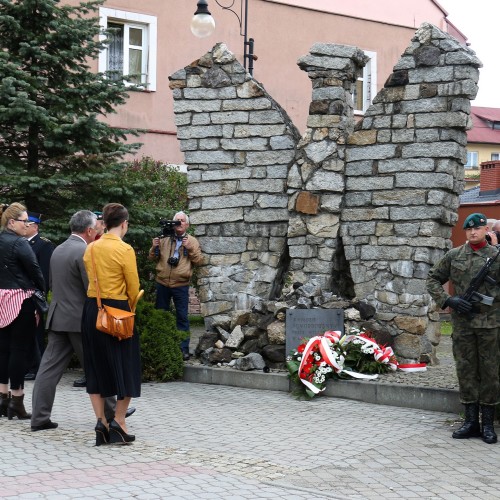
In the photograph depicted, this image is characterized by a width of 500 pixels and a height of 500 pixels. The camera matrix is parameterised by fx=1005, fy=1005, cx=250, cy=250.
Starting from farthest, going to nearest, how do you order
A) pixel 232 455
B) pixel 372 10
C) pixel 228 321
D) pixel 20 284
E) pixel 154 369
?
pixel 372 10 < pixel 228 321 < pixel 154 369 < pixel 20 284 < pixel 232 455

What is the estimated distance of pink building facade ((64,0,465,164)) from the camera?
22.0m

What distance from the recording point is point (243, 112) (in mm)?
12305

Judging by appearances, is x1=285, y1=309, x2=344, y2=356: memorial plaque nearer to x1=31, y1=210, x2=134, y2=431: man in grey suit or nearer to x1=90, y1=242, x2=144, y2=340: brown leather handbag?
x1=31, y1=210, x2=134, y2=431: man in grey suit

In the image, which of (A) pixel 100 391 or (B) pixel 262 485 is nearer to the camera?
(B) pixel 262 485

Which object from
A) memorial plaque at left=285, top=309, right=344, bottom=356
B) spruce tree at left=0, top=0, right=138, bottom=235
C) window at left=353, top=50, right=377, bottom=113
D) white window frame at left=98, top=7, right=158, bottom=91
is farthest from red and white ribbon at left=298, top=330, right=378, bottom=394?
window at left=353, top=50, right=377, bottom=113

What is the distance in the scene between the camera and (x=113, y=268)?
25.8 ft

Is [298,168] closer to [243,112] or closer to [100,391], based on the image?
[243,112]

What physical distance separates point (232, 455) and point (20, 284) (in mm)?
A: 2885

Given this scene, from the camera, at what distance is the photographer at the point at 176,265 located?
39.4 ft

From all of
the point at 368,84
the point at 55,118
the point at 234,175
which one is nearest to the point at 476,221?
the point at 234,175

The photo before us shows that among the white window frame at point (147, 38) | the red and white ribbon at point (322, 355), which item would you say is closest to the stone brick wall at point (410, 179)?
the red and white ribbon at point (322, 355)

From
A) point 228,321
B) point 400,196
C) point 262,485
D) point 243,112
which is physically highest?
point 243,112

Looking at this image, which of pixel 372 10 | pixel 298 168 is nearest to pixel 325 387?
pixel 298 168

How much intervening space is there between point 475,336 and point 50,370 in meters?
3.61
